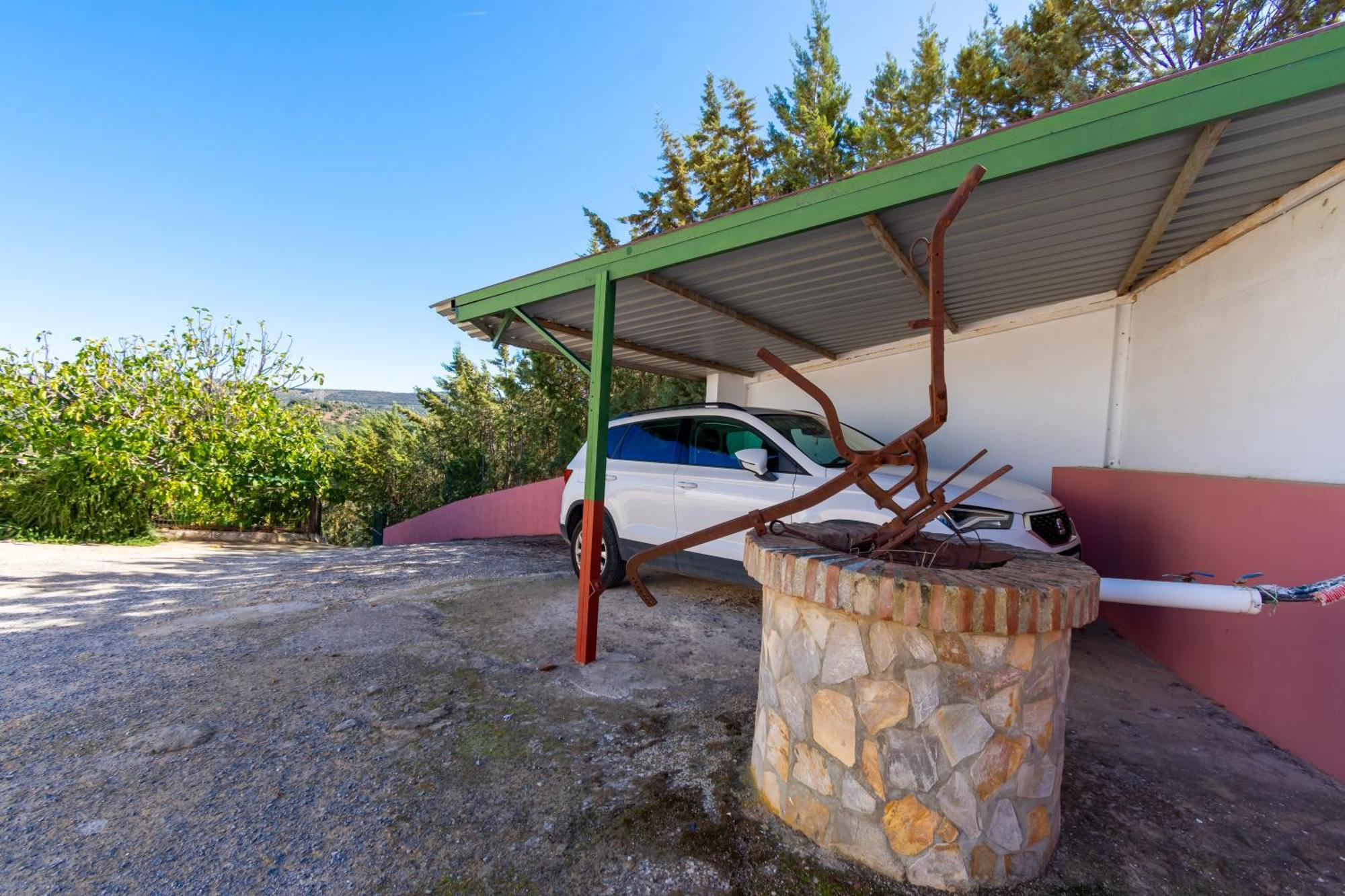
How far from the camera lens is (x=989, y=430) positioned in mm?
6000

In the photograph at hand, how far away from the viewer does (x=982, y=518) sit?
378 cm

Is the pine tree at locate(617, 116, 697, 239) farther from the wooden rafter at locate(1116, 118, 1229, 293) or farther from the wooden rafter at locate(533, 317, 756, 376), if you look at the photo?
the wooden rafter at locate(1116, 118, 1229, 293)

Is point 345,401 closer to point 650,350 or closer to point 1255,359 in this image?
point 650,350

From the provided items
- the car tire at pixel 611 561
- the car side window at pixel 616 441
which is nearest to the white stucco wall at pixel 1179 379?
the car side window at pixel 616 441

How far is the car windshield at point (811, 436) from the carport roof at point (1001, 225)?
3.21 feet

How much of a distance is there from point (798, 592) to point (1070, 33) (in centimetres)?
981

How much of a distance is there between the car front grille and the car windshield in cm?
113

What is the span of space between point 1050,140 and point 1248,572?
8.19 ft

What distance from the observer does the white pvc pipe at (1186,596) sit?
203cm

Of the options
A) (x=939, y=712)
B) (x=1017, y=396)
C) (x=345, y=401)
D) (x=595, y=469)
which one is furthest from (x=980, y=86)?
(x=345, y=401)

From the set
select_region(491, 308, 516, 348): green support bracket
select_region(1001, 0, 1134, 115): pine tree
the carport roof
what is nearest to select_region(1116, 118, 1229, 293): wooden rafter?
the carport roof

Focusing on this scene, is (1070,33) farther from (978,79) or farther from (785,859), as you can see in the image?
(785,859)

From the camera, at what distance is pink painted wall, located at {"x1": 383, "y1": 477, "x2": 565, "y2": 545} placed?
9789mm

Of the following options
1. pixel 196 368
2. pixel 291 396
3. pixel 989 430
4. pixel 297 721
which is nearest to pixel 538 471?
pixel 291 396
